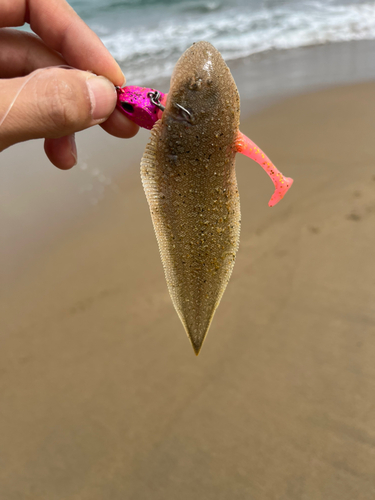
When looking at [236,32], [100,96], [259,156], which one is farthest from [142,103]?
[236,32]

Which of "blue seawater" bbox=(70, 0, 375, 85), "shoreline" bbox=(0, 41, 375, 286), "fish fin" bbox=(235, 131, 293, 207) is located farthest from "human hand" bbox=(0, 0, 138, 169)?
"blue seawater" bbox=(70, 0, 375, 85)

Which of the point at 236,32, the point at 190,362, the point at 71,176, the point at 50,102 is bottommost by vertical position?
the point at 190,362

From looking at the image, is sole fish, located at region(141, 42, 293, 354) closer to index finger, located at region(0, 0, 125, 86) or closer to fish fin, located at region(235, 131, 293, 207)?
fish fin, located at region(235, 131, 293, 207)

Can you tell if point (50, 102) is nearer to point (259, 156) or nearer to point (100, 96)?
point (100, 96)

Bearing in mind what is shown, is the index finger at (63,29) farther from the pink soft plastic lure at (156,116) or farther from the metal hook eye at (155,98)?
the metal hook eye at (155,98)

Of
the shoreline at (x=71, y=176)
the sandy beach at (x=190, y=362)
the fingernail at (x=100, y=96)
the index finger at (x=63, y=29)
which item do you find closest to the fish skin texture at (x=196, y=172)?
the fingernail at (x=100, y=96)

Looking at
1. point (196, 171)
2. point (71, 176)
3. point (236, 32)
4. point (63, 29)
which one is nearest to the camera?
point (196, 171)

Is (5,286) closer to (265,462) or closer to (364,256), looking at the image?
(265,462)
